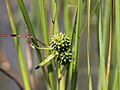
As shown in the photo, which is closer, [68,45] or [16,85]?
[68,45]

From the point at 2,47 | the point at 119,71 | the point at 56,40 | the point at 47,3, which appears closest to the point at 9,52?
the point at 2,47

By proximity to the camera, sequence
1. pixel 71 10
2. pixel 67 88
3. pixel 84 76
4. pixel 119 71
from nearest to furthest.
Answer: pixel 119 71 → pixel 67 88 → pixel 71 10 → pixel 84 76

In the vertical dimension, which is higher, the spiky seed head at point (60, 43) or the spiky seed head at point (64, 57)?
the spiky seed head at point (60, 43)

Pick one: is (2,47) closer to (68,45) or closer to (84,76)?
(84,76)

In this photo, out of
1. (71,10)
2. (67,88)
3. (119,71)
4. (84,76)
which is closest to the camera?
(119,71)

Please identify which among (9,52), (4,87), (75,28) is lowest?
(4,87)

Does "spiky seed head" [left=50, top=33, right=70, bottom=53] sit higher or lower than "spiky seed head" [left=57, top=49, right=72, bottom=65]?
higher

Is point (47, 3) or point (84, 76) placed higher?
point (47, 3)
